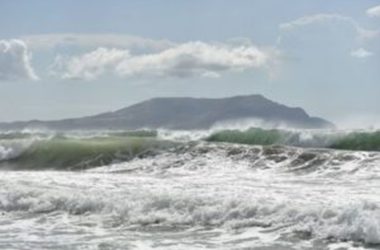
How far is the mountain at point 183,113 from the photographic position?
279 feet

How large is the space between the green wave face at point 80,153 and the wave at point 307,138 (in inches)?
242

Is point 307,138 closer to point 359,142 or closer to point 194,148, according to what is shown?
point 359,142

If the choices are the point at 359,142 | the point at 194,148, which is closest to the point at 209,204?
the point at 194,148

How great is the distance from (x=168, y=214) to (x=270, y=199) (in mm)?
1995

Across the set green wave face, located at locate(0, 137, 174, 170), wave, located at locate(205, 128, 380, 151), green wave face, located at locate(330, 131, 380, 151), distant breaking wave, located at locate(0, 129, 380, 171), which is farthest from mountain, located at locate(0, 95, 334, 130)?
green wave face, located at locate(330, 131, 380, 151)

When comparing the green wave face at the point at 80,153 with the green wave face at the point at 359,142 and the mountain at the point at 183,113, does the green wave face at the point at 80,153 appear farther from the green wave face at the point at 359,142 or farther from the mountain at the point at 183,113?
the mountain at the point at 183,113

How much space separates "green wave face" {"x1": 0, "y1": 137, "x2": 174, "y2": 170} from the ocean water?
6.44 ft

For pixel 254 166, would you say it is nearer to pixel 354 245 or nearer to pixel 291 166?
pixel 291 166

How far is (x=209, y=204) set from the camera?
48.0 feet

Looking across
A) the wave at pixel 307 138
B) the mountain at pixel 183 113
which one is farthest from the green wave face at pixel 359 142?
the mountain at pixel 183 113

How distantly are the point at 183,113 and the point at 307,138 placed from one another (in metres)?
67.4

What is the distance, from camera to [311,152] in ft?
78.2

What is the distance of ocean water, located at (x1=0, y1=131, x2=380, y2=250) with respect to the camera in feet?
39.8

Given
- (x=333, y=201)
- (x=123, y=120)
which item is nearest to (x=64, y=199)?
(x=333, y=201)
